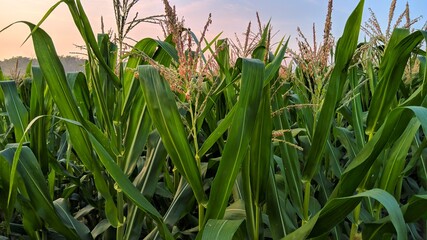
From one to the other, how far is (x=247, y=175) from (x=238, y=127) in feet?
0.52

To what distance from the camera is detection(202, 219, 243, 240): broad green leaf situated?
0.92 meters

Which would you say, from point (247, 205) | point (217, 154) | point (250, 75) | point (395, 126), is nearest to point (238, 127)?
point (250, 75)

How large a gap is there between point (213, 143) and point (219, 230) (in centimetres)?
22

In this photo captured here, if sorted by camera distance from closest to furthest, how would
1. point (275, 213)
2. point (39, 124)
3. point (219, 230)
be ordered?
1. point (219, 230)
2. point (275, 213)
3. point (39, 124)

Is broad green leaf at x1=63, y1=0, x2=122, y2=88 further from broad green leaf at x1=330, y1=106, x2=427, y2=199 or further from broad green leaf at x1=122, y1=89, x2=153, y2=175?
broad green leaf at x1=330, y1=106, x2=427, y2=199

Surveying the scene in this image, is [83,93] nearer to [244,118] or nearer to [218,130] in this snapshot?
[218,130]

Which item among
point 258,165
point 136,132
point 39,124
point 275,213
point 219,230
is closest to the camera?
point 219,230

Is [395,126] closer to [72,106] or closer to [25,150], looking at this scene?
[72,106]

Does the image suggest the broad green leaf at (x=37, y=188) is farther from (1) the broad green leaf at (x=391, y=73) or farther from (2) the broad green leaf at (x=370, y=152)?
(1) the broad green leaf at (x=391, y=73)

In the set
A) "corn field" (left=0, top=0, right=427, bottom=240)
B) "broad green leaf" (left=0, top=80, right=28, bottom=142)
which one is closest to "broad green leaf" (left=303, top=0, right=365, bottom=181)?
"corn field" (left=0, top=0, right=427, bottom=240)

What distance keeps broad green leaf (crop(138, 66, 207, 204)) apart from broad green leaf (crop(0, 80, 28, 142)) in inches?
24.9

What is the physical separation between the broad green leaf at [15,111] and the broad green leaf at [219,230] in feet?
2.52

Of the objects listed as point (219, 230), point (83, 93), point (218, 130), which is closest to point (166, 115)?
point (218, 130)

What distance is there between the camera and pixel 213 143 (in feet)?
3.56
